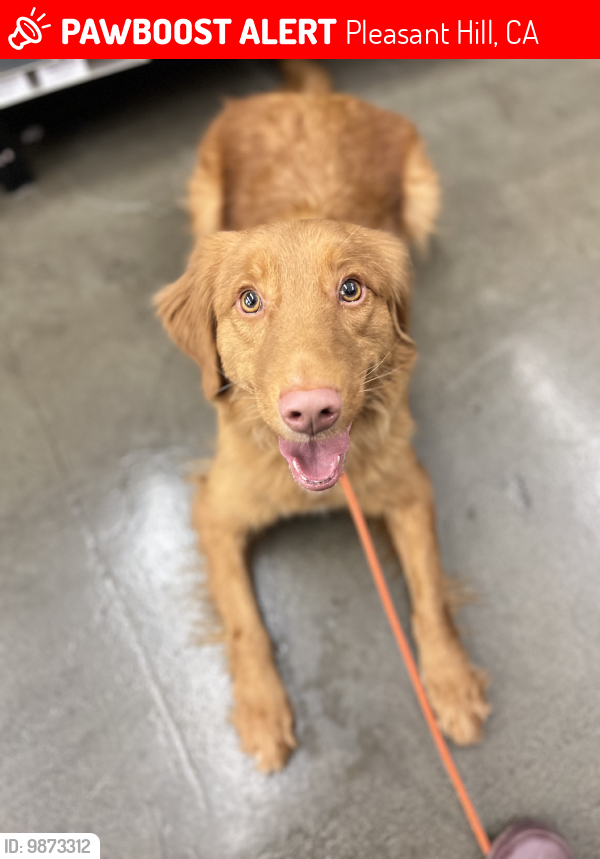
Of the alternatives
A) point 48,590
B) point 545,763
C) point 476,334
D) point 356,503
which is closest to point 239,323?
point 356,503

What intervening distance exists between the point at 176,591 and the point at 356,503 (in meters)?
0.85

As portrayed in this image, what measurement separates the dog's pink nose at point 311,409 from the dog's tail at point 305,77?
2.63 metres

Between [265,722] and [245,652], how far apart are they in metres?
0.24

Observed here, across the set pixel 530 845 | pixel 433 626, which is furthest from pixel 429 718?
pixel 530 845

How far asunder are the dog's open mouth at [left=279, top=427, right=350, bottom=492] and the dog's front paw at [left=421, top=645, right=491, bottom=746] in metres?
0.99

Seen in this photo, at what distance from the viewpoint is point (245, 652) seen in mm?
2125

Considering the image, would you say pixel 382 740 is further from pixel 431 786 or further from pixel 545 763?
pixel 545 763

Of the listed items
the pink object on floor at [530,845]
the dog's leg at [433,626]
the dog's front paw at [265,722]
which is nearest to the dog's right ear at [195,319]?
the dog's leg at [433,626]
